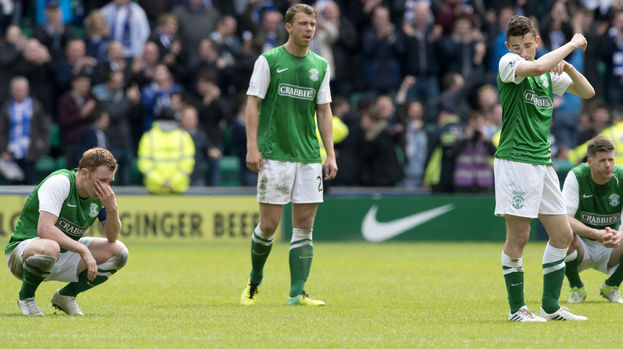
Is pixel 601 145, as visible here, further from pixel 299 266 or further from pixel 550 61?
pixel 299 266

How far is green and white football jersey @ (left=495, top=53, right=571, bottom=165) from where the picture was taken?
7250 millimetres

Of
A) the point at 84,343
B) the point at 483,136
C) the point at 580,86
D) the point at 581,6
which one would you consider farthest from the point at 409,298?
the point at 581,6

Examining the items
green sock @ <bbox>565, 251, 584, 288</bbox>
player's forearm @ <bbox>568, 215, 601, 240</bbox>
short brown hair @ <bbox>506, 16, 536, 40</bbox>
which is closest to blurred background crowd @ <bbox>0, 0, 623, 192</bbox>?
green sock @ <bbox>565, 251, 584, 288</bbox>

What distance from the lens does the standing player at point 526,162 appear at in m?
7.20

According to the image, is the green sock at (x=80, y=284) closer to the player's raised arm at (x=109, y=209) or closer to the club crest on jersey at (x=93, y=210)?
the player's raised arm at (x=109, y=209)

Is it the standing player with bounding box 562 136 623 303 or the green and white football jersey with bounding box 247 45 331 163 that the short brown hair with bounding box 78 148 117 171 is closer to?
the green and white football jersey with bounding box 247 45 331 163

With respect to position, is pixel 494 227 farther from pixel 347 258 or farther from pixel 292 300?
pixel 292 300

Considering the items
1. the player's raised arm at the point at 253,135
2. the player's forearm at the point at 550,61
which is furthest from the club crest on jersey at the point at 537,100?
the player's raised arm at the point at 253,135

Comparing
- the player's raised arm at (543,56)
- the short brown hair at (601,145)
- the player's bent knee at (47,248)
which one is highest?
the player's raised arm at (543,56)

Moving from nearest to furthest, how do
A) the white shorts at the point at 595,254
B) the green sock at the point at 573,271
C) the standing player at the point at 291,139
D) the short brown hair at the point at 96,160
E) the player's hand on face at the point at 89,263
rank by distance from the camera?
the player's hand on face at the point at 89,263 → the short brown hair at the point at 96,160 → the standing player at the point at 291,139 → the green sock at the point at 573,271 → the white shorts at the point at 595,254

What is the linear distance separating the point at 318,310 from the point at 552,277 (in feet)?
6.08

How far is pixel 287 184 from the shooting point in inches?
347

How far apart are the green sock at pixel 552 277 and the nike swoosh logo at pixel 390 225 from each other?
9611mm

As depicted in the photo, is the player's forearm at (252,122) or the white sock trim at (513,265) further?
the player's forearm at (252,122)
